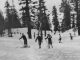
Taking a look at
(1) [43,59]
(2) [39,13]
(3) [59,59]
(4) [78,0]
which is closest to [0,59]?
(1) [43,59]

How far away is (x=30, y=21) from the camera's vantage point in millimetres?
30625

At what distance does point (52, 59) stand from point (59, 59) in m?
0.46

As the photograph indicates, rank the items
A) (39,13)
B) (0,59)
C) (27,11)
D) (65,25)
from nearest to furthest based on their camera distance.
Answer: (0,59)
(27,11)
(39,13)
(65,25)

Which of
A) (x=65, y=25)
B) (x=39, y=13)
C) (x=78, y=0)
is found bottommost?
(x=65, y=25)

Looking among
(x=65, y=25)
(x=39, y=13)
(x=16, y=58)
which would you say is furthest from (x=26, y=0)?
(x=65, y=25)

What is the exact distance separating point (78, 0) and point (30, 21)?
16.1 metres

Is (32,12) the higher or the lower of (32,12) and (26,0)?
the lower

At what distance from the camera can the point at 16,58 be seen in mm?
12148

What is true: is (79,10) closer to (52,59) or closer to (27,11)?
(27,11)

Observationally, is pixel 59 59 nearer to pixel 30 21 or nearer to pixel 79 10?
pixel 30 21

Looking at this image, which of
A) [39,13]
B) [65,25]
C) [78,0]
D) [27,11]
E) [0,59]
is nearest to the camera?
[0,59]

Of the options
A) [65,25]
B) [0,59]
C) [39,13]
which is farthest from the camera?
[65,25]

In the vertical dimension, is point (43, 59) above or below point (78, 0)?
below

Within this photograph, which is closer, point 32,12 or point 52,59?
point 52,59
